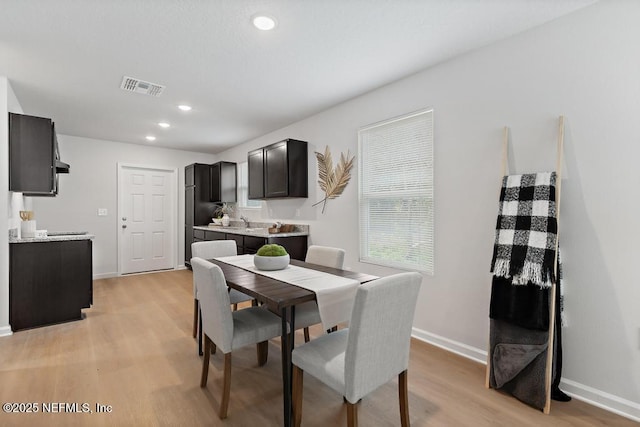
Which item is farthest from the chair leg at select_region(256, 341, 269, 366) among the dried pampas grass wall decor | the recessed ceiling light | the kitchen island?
the recessed ceiling light

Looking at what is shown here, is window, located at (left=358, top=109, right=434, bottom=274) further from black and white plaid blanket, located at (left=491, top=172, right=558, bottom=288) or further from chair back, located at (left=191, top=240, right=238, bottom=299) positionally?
chair back, located at (left=191, top=240, right=238, bottom=299)

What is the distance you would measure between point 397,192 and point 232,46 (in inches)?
76.5

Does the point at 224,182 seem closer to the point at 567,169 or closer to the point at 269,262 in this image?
the point at 269,262

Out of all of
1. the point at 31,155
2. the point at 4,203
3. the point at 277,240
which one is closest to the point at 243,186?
the point at 277,240

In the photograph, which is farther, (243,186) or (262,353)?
(243,186)

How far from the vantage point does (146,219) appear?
19.5 feet

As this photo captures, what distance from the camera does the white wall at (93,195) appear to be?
5070 mm

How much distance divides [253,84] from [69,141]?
13.1 ft

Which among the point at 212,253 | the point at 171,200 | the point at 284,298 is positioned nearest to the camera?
the point at 284,298

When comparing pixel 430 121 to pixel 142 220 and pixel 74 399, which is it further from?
pixel 142 220

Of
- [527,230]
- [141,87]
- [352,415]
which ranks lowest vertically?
[352,415]

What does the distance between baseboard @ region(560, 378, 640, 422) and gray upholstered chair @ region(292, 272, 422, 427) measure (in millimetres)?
1203

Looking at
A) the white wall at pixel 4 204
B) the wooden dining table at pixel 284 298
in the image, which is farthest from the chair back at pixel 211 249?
the white wall at pixel 4 204

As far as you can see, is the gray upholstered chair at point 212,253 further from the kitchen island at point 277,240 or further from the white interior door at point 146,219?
the white interior door at point 146,219
